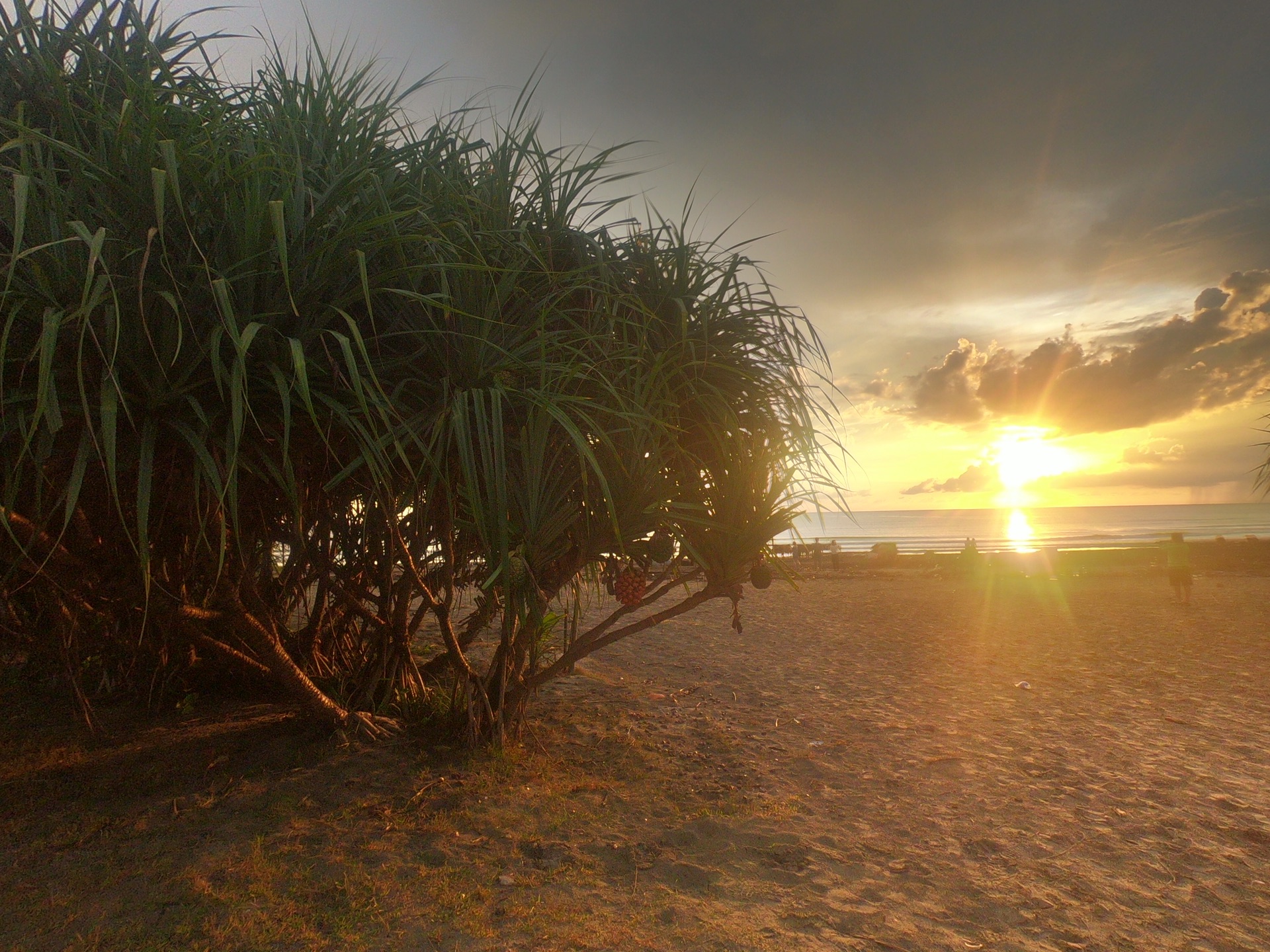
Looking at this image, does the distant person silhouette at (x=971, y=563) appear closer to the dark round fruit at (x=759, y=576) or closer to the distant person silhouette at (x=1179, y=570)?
the distant person silhouette at (x=1179, y=570)

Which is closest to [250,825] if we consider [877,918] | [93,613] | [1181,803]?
[93,613]

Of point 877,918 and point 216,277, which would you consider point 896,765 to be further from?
point 216,277

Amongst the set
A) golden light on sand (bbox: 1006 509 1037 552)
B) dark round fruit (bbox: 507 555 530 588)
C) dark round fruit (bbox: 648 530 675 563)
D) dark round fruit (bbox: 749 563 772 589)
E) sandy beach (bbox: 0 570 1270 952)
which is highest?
golden light on sand (bbox: 1006 509 1037 552)

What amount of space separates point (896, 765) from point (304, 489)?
155 inches

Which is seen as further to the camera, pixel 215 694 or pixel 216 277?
pixel 215 694

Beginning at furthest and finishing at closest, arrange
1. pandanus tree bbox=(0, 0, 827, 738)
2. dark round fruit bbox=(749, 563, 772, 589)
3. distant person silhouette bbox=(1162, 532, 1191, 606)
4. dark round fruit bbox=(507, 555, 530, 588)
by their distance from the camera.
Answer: distant person silhouette bbox=(1162, 532, 1191, 606) < dark round fruit bbox=(749, 563, 772, 589) < dark round fruit bbox=(507, 555, 530, 588) < pandanus tree bbox=(0, 0, 827, 738)

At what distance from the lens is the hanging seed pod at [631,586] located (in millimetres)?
4332

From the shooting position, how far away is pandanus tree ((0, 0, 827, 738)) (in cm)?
253

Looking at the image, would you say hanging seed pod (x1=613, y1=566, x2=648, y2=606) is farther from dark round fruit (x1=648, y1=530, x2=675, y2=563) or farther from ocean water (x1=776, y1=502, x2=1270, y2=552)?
ocean water (x1=776, y1=502, x2=1270, y2=552)

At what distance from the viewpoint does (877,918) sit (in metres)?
3.12

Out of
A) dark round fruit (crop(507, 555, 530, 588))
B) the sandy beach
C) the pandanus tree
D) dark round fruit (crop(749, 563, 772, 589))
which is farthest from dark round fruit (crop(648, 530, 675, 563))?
the sandy beach

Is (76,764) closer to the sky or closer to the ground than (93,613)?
closer to the ground

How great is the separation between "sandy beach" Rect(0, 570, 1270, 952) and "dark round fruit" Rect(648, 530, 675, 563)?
1357 mm

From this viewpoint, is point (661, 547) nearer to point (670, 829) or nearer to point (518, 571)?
point (518, 571)
